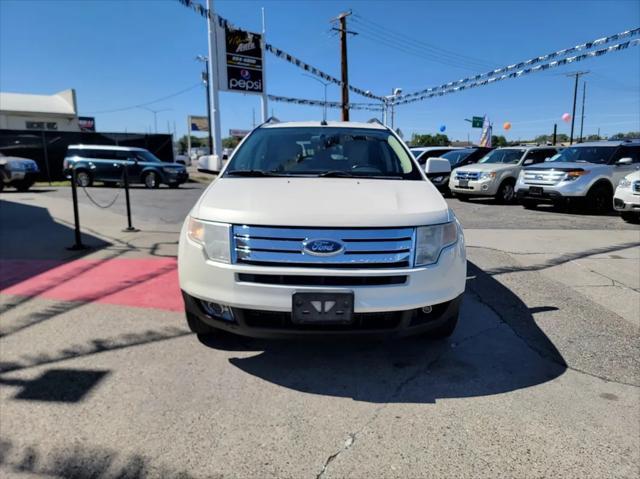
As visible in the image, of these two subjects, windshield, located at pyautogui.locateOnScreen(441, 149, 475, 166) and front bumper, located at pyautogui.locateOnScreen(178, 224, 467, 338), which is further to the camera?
windshield, located at pyautogui.locateOnScreen(441, 149, 475, 166)

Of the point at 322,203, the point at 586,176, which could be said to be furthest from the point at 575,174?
the point at 322,203

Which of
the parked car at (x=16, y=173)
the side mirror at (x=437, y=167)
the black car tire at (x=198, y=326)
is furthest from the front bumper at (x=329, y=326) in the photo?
the parked car at (x=16, y=173)

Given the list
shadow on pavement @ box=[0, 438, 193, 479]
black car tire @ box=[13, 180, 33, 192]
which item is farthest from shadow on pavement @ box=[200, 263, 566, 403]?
black car tire @ box=[13, 180, 33, 192]

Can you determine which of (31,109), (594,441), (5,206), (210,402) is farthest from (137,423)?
(31,109)

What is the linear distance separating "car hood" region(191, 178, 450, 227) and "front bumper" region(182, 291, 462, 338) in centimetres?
56

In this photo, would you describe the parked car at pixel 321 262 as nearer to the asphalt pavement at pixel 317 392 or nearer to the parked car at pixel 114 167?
the asphalt pavement at pixel 317 392

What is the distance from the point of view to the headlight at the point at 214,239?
2.88 m

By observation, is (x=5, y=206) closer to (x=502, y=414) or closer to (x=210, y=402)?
(x=210, y=402)

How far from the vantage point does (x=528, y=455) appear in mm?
2338

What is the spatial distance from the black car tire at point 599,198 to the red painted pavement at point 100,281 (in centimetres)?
1036

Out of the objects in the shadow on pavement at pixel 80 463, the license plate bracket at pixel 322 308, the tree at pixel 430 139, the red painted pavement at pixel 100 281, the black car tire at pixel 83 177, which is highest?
the tree at pixel 430 139

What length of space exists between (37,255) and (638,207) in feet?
36.1

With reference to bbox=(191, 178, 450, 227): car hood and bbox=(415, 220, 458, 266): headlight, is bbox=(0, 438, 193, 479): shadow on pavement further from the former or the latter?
bbox=(415, 220, 458, 266): headlight

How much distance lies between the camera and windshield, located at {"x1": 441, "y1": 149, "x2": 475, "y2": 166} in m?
16.9
